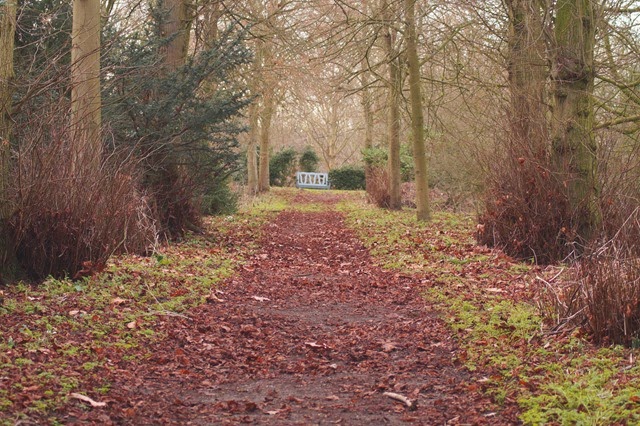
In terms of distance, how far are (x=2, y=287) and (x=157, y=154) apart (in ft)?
18.7

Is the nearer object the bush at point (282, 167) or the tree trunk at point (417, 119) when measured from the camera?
the tree trunk at point (417, 119)

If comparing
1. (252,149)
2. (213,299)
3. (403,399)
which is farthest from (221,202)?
(403,399)

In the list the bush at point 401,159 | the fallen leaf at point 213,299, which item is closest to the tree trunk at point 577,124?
the fallen leaf at point 213,299

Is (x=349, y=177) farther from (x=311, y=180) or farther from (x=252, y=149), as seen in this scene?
(x=252, y=149)

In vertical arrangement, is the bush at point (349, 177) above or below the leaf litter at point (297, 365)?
above

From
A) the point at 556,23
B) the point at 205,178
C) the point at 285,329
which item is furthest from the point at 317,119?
the point at 285,329

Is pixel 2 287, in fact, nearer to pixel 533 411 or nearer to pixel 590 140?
pixel 533 411

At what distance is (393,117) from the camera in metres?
20.6

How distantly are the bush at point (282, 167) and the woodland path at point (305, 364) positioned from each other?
33.1 metres

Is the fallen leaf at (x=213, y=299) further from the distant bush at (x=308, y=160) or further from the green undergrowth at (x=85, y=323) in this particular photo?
the distant bush at (x=308, y=160)

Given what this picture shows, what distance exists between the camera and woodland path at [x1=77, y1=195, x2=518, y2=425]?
180 inches

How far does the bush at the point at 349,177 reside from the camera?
42219mm

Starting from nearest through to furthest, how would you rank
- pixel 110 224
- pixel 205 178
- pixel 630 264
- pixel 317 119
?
1. pixel 630 264
2. pixel 110 224
3. pixel 205 178
4. pixel 317 119

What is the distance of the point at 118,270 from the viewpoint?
27.5ft
